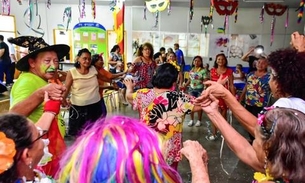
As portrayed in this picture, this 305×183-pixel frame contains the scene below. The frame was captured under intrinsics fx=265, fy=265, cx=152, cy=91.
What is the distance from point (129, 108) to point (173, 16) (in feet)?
19.9

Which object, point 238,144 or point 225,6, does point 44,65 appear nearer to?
point 238,144

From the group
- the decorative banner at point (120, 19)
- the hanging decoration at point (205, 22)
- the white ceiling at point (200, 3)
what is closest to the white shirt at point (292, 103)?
the decorative banner at point (120, 19)

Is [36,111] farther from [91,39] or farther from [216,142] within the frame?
[91,39]

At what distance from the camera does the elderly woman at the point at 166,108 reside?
2279 mm

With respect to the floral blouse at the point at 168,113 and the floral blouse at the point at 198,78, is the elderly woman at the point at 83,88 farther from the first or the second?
the floral blouse at the point at 198,78

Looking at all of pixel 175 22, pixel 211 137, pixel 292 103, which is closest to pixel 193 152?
pixel 292 103

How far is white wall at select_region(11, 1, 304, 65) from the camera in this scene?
36.1 feet

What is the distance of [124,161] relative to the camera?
799mm

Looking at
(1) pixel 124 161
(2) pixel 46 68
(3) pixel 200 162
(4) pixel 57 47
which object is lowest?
(3) pixel 200 162

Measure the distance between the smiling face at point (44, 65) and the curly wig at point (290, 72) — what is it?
149 cm

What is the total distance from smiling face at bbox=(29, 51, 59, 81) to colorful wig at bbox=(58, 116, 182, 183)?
110 centimetres

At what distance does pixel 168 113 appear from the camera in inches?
89.6

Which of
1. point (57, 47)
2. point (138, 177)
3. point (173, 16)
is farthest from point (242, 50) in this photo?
point (138, 177)

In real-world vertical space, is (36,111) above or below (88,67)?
below
